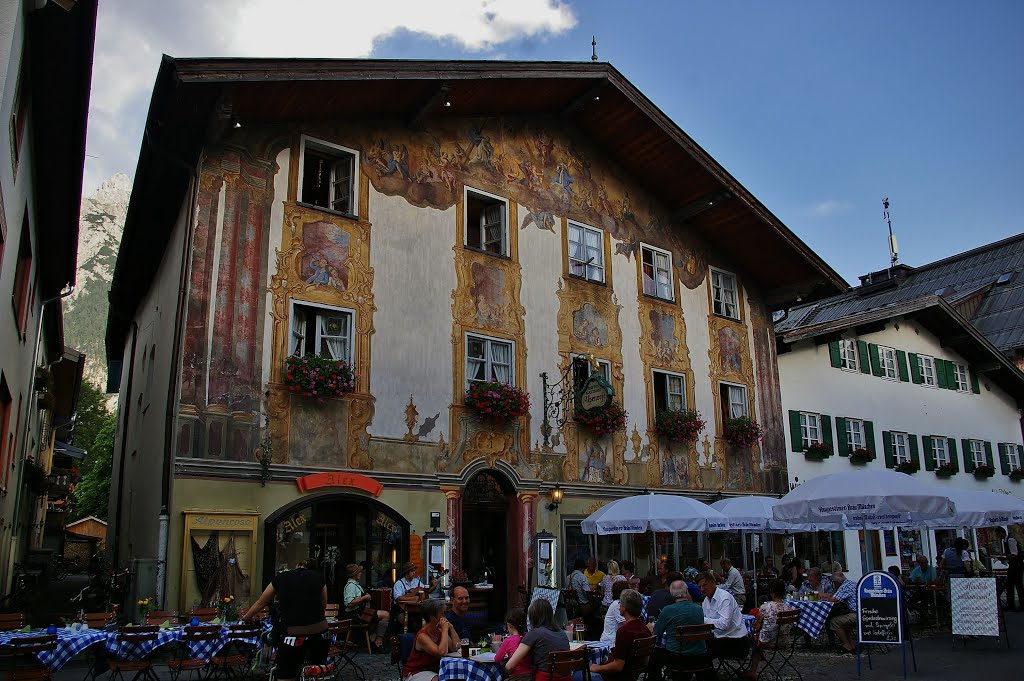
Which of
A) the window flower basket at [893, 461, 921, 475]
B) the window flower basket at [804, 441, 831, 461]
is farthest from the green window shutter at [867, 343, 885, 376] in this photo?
the window flower basket at [804, 441, 831, 461]

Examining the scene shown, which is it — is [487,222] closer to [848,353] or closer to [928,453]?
[848,353]

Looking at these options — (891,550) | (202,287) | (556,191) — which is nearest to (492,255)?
(556,191)

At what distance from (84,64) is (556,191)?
1130cm

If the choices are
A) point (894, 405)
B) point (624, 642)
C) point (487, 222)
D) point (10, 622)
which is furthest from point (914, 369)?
point (10, 622)

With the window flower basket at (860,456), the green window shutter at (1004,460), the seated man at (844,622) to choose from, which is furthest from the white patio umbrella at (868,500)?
the green window shutter at (1004,460)

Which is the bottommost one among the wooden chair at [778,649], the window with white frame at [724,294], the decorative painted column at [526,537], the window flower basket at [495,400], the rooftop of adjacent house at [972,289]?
the wooden chair at [778,649]

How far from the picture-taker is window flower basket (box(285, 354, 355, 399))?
14.1 metres

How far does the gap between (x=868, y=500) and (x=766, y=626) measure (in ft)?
8.34

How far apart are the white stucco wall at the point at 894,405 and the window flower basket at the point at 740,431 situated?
2607mm

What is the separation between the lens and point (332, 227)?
15617 millimetres

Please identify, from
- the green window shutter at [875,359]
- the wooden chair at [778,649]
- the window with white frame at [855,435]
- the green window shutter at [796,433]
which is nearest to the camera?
the wooden chair at [778,649]

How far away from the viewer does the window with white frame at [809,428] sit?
2416 cm

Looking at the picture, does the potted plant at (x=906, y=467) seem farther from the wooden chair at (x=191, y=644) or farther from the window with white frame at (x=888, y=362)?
the wooden chair at (x=191, y=644)

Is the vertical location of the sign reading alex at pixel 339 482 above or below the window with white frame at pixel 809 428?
below
